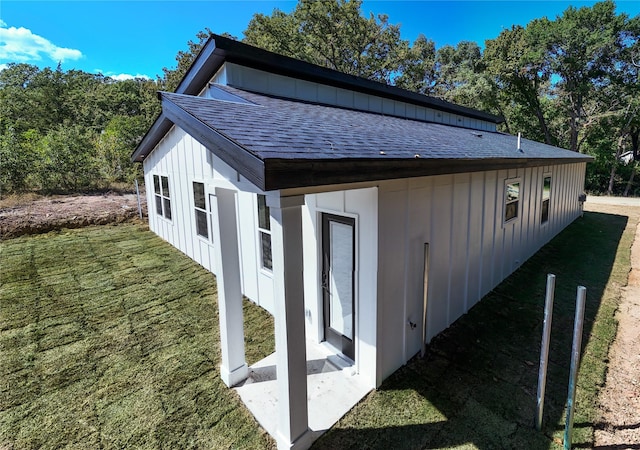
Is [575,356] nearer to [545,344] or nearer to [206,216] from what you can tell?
[545,344]

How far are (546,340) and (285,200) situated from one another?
102 inches

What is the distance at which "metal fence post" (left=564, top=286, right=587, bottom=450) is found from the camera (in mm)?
2366

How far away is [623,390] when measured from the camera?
3.33 metres

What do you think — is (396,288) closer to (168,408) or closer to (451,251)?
(451,251)

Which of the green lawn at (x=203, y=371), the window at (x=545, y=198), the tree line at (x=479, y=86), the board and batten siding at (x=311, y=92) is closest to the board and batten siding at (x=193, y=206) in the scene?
the green lawn at (x=203, y=371)

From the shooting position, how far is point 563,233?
10.4 meters

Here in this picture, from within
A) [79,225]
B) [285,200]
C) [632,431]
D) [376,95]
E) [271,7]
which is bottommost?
[632,431]

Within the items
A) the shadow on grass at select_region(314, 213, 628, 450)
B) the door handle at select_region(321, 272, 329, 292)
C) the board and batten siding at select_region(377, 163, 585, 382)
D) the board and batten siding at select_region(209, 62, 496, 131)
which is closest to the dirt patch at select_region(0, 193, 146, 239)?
the board and batten siding at select_region(209, 62, 496, 131)

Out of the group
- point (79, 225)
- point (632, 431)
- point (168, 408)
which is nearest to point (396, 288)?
point (632, 431)

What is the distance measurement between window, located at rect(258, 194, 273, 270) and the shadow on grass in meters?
2.74

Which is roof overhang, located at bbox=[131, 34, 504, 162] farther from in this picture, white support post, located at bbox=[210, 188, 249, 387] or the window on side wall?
the window on side wall

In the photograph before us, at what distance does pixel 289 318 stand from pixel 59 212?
45.8ft

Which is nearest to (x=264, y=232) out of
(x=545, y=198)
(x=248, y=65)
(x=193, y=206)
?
(x=248, y=65)

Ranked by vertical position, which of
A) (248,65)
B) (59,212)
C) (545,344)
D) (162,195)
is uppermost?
(248,65)
